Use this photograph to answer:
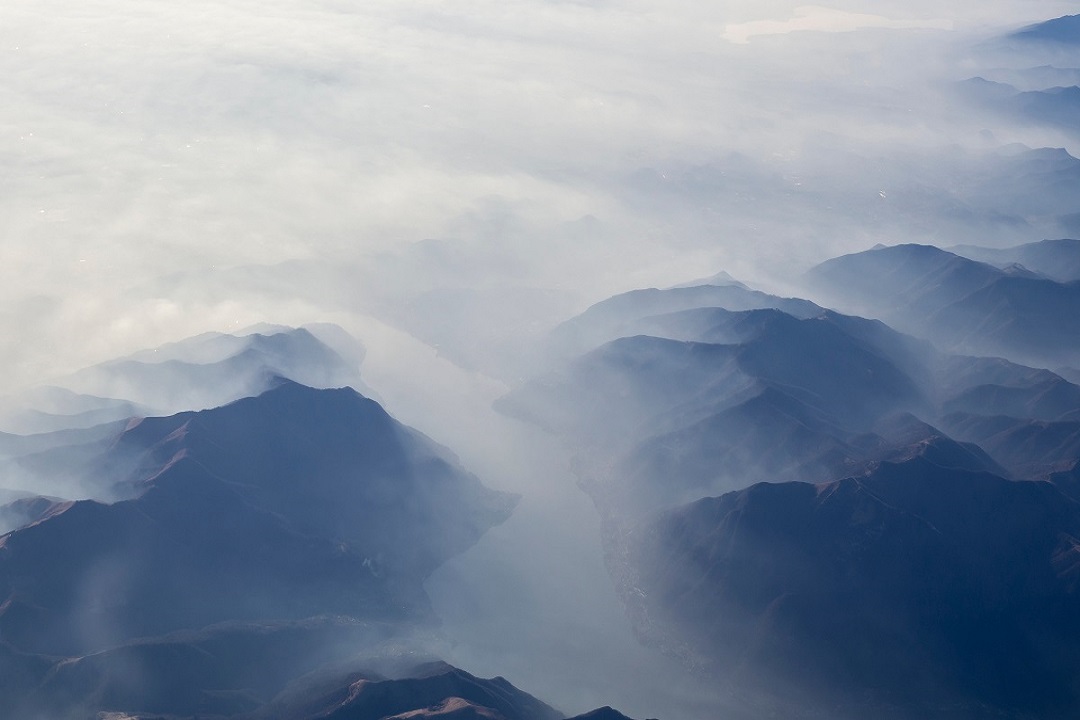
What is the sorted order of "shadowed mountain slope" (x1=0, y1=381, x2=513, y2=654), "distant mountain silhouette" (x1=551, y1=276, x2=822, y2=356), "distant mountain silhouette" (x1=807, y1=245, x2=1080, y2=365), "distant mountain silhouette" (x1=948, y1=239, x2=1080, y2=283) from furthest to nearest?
"distant mountain silhouette" (x1=948, y1=239, x2=1080, y2=283)
"distant mountain silhouette" (x1=807, y1=245, x2=1080, y2=365)
"distant mountain silhouette" (x1=551, y1=276, x2=822, y2=356)
"shadowed mountain slope" (x1=0, y1=381, x2=513, y2=654)

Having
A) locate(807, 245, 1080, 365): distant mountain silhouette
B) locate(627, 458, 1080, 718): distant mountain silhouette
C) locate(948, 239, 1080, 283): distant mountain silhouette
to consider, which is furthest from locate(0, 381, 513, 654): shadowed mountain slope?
locate(948, 239, 1080, 283): distant mountain silhouette

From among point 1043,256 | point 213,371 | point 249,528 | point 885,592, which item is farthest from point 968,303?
point 249,528

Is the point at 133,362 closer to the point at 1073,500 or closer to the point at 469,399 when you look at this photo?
the point at 469,399

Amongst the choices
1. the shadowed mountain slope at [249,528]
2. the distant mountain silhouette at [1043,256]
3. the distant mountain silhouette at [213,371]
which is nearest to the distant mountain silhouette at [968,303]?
the distant mountain silhouette at [1043,256]

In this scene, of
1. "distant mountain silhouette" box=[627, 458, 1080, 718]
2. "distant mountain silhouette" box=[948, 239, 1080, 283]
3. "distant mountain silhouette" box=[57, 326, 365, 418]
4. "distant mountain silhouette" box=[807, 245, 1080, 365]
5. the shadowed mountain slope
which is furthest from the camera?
"distant mountain silhouette" box=[948, 239, 1080, 283]

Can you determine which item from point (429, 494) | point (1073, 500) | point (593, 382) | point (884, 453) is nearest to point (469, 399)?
point (593, 382)

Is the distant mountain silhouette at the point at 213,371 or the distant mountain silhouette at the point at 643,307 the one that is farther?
the distant mountain silhouette at the point at 643,307

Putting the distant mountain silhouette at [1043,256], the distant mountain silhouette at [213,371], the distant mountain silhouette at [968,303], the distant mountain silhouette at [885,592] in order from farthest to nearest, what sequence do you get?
the distant mountain silhouette at [1043,256], the distant mountain silhouette at [968,303], the distant mountain silhouette at [213,371], the distant mountain silhouette at [885,592]

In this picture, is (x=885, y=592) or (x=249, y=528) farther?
(x=249, y=528)

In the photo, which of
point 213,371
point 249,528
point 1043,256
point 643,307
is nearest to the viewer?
point 249,528

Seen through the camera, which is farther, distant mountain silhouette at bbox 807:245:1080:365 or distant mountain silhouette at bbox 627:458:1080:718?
distant mountain silhouette at bbox 807:245:1080:365

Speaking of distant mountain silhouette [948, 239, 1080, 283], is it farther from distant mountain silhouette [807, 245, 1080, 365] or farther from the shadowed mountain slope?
the shadowed mountain slope

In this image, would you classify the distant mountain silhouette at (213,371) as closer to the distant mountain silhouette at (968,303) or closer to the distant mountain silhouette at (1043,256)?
the distant mountain silhouette at (968,303)

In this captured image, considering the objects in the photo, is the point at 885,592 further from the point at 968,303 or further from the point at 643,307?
the point at 968,303
